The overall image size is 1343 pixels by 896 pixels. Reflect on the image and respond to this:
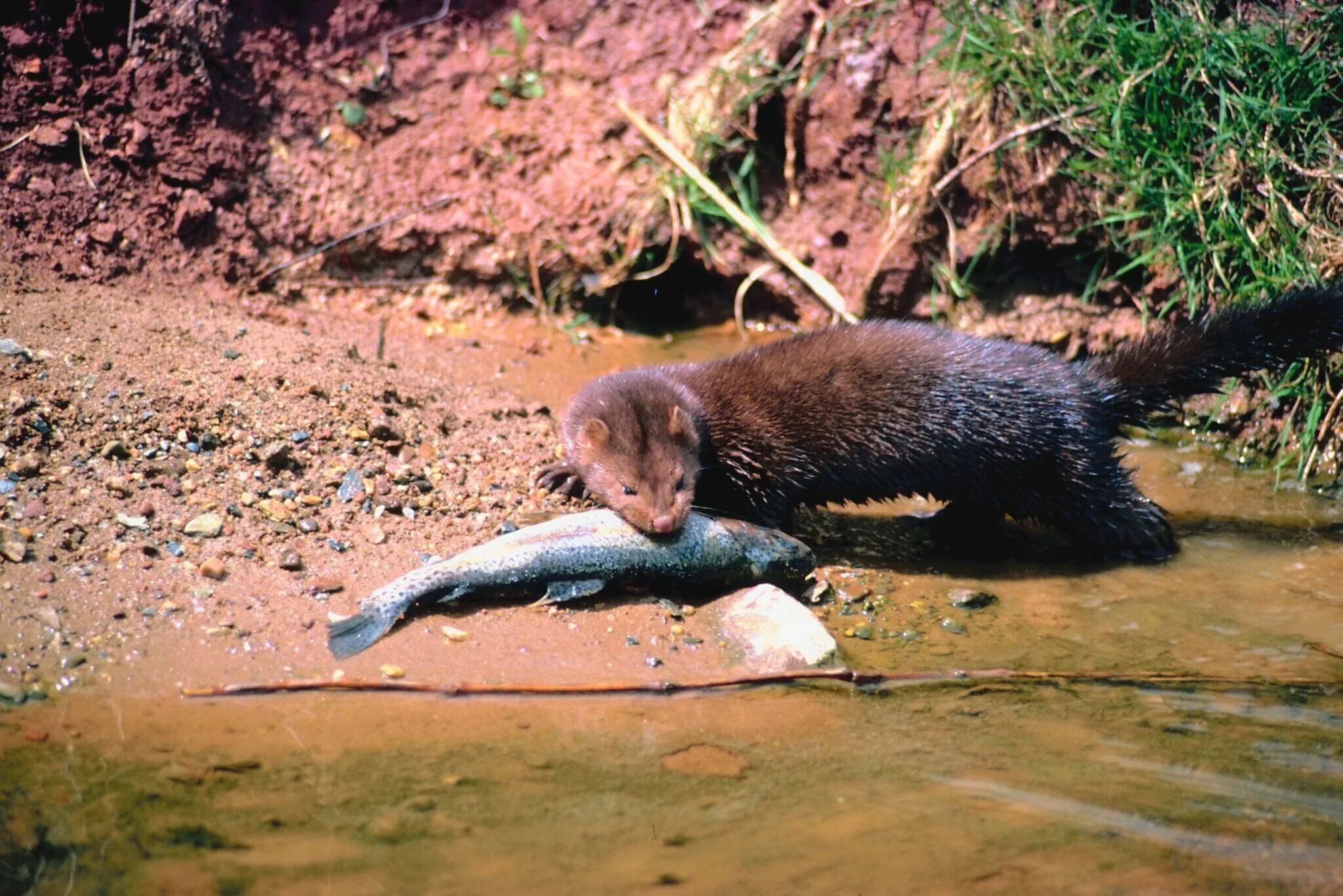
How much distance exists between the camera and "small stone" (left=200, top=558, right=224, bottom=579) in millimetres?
4391

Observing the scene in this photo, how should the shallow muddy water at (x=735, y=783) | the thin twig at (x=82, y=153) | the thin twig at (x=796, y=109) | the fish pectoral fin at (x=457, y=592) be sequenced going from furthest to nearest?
the thin twig at (x=796, y=109) < the thin twig at (x=82, y=153) < the fish pectoral fin at (x=457, y=592) < the shallow muddy water at (x=735, y=783)

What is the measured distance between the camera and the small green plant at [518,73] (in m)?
7.23

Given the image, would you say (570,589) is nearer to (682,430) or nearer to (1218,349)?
(682,430)

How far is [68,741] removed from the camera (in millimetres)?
3570

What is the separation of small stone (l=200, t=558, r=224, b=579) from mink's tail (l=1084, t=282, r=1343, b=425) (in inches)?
137

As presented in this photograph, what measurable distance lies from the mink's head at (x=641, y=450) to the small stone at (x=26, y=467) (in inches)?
75.0

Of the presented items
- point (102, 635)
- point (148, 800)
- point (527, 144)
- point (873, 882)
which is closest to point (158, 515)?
point (102, 635)

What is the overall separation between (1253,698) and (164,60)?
218 inches

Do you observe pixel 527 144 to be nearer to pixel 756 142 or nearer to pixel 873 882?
pixel 756 142

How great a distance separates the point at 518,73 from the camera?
7277mm

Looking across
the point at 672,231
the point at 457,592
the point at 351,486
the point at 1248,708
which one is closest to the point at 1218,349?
the point at 1248,708

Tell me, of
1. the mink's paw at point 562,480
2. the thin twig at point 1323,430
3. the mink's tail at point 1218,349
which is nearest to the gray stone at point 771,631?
the mink's paw at point 562,480

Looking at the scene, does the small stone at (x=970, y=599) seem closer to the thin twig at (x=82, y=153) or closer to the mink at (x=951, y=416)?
the mink at (x=951, y=416)

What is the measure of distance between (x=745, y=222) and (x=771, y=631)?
3.30 meters
